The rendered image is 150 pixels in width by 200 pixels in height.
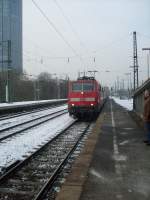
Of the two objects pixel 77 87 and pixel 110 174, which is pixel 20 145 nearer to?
pixel 110 174

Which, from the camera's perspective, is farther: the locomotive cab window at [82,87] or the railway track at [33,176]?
the locomotive cab window at [82,87]

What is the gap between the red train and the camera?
23.8 meters

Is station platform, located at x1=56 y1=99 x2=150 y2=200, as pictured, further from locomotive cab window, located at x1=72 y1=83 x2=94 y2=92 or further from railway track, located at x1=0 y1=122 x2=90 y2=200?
locomotive cab window, located at x1=72 y1=83 x2=94 y2=92

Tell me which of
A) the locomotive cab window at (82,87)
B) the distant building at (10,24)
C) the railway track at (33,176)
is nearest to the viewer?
the railway track at (33,176)

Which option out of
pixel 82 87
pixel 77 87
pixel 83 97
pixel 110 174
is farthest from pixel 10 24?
pixel 110 174

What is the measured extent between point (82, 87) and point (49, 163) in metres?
15.1

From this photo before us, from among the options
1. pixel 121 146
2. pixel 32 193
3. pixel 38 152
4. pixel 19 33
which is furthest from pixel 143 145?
pixel 19 33

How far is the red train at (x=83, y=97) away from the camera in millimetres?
23844

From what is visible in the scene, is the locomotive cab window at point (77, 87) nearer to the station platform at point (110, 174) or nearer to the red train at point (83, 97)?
the red train at point (83, 97)

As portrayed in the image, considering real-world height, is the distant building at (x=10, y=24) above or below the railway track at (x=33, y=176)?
above

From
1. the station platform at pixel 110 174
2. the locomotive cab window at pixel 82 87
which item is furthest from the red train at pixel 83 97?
the station platform at pixel 110 174

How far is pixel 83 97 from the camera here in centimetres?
2402

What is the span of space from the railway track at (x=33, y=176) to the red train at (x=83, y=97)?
1198 centimetres

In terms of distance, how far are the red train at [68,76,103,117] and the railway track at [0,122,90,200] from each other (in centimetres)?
1198
